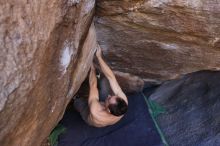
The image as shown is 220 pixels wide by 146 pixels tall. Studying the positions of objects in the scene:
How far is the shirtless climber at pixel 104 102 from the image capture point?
3752 mm

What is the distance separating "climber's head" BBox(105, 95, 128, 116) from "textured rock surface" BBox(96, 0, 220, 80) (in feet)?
1.41

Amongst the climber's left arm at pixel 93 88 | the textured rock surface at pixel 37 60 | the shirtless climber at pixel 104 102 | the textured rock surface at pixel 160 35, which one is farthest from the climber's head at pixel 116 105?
the textured rock surface at pixel 37 60

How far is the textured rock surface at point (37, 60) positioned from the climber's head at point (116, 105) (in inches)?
23.2

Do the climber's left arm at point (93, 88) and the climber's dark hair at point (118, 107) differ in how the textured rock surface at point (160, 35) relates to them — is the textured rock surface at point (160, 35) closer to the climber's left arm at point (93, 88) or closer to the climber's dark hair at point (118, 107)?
the climber's left arm at point (93, 88)

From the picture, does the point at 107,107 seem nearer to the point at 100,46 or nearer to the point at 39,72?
the point at 100,46

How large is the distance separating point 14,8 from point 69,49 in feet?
2.25

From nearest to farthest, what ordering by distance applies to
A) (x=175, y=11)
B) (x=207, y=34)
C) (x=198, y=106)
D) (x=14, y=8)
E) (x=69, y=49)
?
(x=14, y=8) < (x=69, y=49) < (x=175, y=11) < (x=207, y=34) < (x=198, y=106)

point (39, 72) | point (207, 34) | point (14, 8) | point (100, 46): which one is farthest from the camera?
point (100, 46)

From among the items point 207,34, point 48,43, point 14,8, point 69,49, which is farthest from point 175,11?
point 14,8

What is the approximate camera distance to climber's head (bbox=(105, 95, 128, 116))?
3.74 metres

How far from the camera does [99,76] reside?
405cm

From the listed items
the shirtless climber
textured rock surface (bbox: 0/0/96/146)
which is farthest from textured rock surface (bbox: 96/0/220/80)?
textured rock surface (bbox: 0/0/96/146)

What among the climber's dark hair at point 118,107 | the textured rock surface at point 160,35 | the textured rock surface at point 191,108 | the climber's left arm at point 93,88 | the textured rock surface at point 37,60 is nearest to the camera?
the textured rock surface at point 37,60

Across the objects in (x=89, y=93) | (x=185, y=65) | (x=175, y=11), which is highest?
(x=175, y=11)
